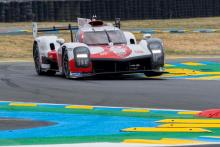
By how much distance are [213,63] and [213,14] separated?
2070 centimetres

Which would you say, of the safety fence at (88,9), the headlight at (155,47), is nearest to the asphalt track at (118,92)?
the headlight at (155,47)

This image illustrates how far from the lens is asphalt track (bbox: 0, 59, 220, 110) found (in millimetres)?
11562

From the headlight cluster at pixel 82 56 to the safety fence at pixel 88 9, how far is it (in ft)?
73.0

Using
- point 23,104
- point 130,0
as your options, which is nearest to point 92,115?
point 23,104

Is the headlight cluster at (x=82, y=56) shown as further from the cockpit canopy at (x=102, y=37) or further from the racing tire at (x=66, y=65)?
the cockpit canopy at (x=102, y=37)

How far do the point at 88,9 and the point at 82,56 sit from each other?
2364 cm

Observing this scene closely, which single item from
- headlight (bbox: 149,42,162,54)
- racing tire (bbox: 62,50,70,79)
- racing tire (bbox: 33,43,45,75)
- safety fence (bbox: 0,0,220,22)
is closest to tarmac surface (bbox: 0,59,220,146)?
racing tire (bbox: 62,50,70,79)

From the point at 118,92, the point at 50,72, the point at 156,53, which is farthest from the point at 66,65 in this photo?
the point at 118,92

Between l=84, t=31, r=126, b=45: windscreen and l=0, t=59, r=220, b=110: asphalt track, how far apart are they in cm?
85

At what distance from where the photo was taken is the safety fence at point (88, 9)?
3853 cm

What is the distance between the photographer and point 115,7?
3900 cm

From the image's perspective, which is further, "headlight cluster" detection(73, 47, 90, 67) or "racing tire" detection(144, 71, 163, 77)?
"racing tire" detection(144, 71, 163, 77)

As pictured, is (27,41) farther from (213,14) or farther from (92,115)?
(92,115)

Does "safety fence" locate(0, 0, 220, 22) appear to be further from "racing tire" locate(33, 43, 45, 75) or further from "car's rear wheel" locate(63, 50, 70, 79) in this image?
"car's rear wheel" locate(63, 50, 70, 79)
